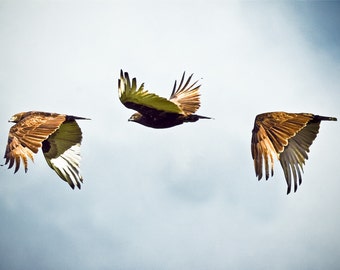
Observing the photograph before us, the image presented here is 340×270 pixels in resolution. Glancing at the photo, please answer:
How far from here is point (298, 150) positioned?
16.2m

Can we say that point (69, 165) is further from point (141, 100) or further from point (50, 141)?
point (141, 100)

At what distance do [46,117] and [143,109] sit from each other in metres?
3.11

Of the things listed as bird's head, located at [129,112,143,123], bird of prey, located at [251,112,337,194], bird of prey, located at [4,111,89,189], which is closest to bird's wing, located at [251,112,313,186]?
bird of prey, located at [251,112,337,194]

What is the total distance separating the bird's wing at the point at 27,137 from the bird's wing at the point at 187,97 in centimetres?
480

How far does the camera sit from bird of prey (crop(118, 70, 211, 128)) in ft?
54.2

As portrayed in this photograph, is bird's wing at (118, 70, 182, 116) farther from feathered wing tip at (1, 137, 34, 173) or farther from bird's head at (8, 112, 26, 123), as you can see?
bird's head at (8, 112, 26, 123)

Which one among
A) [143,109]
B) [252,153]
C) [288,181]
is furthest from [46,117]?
[288,181]

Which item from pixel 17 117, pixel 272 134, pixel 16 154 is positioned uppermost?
pixel 272 134

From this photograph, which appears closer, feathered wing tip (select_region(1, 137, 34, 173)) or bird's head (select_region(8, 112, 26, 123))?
feathered wing tip (select_region(1, 137, 34, 173))

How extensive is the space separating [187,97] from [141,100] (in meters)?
4.67

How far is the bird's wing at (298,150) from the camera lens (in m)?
15.9

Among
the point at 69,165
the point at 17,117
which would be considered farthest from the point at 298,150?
the point at 17,117

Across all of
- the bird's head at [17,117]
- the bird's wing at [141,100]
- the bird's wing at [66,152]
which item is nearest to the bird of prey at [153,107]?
the bird's wing at [141,100]

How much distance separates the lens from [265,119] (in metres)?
16.6
